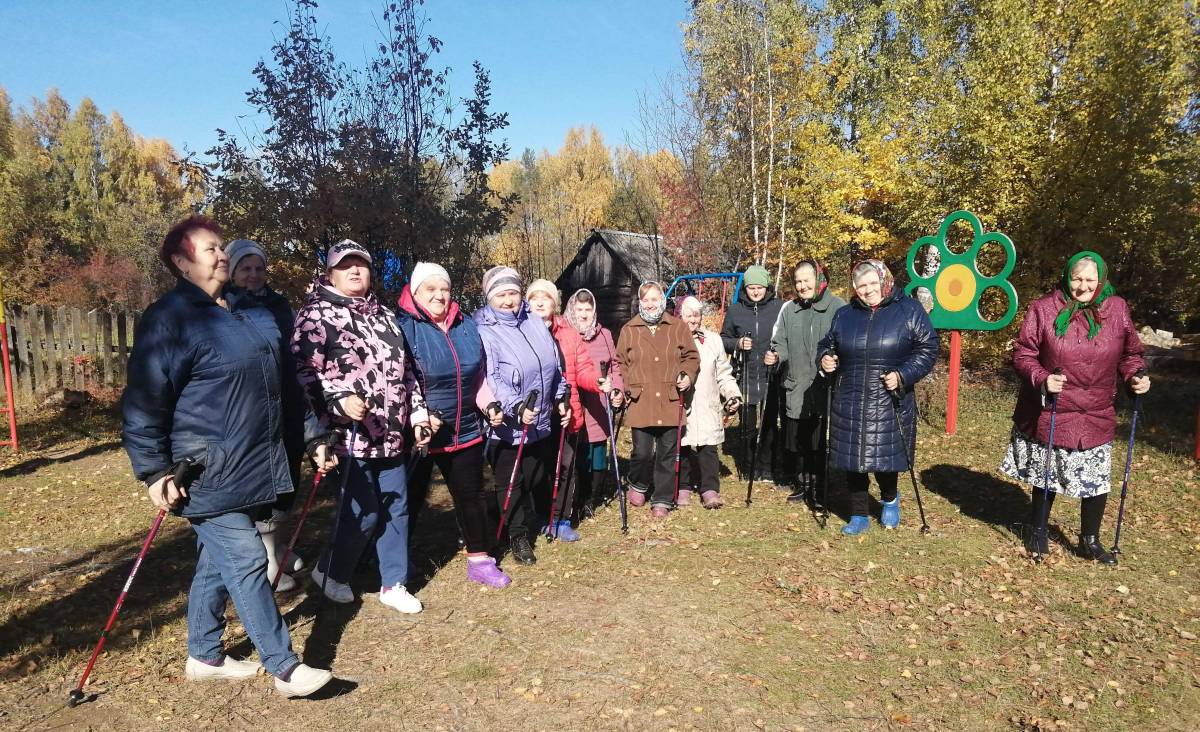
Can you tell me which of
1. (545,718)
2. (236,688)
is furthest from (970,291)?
(236,688)

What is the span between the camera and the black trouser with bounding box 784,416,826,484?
20.7 ft

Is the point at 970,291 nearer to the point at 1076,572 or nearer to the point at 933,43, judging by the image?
the point at 1076,572

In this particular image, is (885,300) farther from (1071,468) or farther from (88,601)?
(88,601)

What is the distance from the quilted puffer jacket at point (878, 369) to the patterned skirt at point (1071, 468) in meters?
0.83

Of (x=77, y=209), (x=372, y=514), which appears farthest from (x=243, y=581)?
(x=77, y=209)

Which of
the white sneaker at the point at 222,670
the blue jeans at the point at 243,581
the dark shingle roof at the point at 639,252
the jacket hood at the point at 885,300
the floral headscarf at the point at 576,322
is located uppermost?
the dark shingle roof at the point at 639,252

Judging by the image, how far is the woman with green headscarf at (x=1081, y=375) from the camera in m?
4.62

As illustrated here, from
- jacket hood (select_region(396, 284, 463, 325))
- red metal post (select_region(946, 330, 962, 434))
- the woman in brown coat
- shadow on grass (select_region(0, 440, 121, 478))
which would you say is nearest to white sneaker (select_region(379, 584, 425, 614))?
jacket hood (select_region(396, 284, 463, 325))

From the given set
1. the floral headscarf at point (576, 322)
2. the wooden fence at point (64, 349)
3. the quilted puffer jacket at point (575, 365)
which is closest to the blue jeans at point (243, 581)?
the quilted puffer jacket at point (575, 365)

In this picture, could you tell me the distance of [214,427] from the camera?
9.82 feet

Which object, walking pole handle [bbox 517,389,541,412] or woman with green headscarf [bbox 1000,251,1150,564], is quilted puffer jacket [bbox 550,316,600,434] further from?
woman with green headscarf [bbox 1000,251,1150,564]

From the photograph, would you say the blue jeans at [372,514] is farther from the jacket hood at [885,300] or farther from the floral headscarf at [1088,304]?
the floral headscarf at [1088,304]

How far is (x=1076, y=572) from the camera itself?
188 inches

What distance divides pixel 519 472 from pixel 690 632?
5.21 feet
